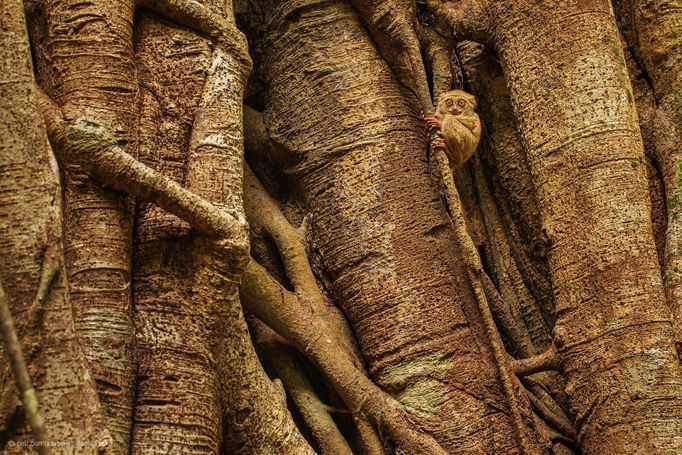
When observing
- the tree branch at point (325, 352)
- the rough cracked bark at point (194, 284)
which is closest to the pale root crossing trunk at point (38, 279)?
the rough cracked bark at point (194, 284)

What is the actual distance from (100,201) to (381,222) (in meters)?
1.32

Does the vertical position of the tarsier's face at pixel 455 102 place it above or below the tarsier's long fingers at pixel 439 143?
above

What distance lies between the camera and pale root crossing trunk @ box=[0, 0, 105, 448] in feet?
8.30

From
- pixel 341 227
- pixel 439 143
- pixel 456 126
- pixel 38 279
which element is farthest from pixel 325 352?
pixel 38 279

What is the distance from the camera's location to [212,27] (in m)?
3.61

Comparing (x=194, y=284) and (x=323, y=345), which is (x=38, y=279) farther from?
(x=323, y=345)

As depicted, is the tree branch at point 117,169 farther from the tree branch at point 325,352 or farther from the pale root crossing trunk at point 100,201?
Answer: the tree branch at point 325,352

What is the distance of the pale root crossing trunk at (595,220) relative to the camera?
145 inches

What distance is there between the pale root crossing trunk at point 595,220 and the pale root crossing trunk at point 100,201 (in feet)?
5.54

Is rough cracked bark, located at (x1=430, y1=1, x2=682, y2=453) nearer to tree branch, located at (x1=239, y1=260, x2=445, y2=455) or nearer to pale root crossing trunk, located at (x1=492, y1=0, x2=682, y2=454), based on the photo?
pale root crossing trunk, located at (x1=492, y1=0, x2=682, y2=454)

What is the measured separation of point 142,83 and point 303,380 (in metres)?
1.31

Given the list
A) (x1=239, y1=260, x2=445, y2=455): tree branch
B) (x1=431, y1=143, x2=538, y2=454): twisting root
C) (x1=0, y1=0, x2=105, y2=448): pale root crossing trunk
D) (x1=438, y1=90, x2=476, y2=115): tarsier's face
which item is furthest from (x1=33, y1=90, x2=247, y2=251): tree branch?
Answer: (x1=438, y1=90, x2=476, y2=115): tarsier's face

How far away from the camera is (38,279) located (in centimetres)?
256

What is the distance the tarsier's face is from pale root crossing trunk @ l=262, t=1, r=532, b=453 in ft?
0.51
